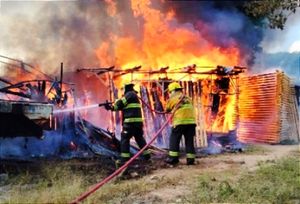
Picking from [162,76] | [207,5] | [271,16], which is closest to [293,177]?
[271,16]

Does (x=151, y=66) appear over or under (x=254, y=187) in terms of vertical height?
over

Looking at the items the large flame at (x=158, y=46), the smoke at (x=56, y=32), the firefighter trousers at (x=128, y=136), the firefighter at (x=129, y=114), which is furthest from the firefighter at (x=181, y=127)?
the large flame at (x=158, y=46)

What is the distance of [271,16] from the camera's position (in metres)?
8.89

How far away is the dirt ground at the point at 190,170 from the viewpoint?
6.70 m

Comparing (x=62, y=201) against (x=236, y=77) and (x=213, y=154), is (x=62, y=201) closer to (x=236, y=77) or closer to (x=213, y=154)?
(x=213, y=154)

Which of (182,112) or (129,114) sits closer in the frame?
(129,114)

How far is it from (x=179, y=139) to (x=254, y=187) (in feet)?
9.56

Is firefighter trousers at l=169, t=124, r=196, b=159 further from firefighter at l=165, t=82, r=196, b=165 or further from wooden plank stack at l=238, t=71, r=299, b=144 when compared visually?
wooden plank stack at l=238, t=71, r=299, b=144

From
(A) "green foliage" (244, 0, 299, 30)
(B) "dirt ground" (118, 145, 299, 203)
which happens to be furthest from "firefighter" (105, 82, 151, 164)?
(A) "green foliage" (244, 0, 299, 30)

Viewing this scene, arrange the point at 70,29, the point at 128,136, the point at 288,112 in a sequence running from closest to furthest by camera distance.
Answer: the point at 128,136, the point at 70,29, the point at 288,112

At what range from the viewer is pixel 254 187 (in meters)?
7.11

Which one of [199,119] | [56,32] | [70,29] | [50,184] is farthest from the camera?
[199,119]

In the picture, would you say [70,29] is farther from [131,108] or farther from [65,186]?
[65,186]

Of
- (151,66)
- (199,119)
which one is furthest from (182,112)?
(151,66)
